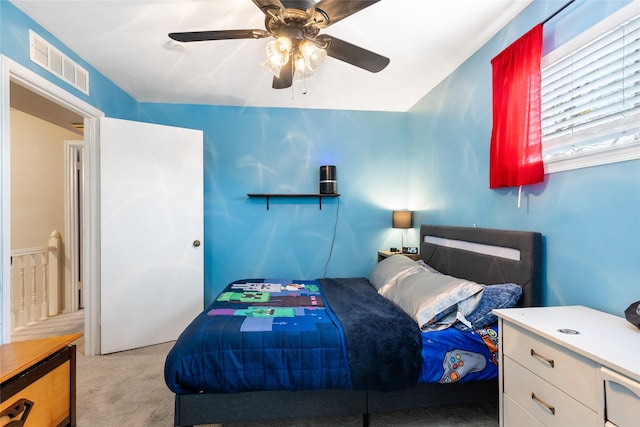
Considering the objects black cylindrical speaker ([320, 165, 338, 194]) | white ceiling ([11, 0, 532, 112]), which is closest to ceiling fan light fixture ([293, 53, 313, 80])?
white ceiling ([11, 0, 532, 112])

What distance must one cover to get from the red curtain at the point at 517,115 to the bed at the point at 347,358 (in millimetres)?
400

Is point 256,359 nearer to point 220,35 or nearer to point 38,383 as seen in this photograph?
point 38,383

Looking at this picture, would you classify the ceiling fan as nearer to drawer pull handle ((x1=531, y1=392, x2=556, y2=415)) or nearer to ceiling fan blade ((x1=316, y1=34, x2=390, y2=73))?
ceiling fan blade ((x1=316, y1=34, x2=390, y2=73))

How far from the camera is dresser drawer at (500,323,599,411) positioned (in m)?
0.96

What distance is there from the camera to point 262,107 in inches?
134

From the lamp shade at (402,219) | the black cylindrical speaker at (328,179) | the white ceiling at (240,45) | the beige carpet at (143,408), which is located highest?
the white ceiling at (240,45)

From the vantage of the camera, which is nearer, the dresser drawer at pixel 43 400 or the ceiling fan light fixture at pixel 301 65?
the dresser drawer at pixel 43 400

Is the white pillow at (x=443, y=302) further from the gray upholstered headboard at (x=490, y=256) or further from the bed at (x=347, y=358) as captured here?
the gray upholstered headboard at (x=490, y=256)

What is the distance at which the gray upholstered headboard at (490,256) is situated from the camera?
1.64 meters

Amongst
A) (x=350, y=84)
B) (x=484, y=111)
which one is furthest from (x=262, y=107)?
(x=484, y=111)

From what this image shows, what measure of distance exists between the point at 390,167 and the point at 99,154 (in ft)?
10.2

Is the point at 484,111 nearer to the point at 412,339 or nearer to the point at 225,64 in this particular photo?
the point at 412,339

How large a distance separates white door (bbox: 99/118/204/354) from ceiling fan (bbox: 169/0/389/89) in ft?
5.25

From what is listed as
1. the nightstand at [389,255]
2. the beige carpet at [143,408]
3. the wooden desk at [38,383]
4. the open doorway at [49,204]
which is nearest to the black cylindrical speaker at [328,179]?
Result: the nightstand at [389,255]
